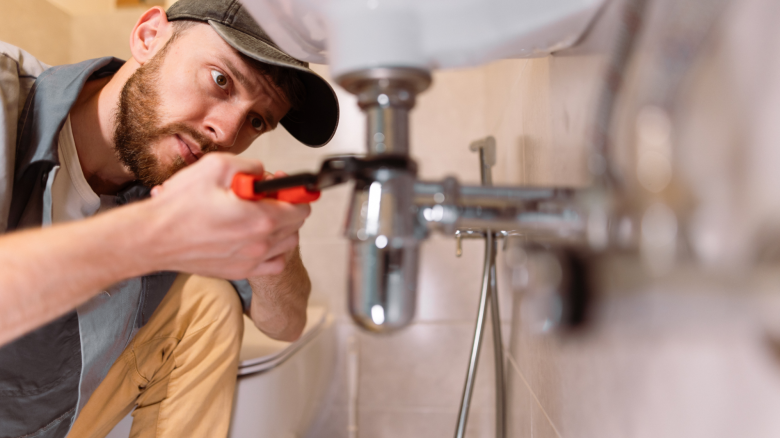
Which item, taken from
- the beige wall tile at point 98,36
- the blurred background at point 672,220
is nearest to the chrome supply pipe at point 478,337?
the blurred background at point 672,220

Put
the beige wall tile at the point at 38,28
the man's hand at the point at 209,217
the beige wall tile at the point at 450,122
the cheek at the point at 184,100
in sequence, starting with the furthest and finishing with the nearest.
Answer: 1. the beige wall tile at the point at 450,122
2. the beige wall tile at the point at 38,28
3. the cheek at the point at 184,100
4. the man's hand at the point at 209,217

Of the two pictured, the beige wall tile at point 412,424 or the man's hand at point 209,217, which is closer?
the man's hand at point 209,217

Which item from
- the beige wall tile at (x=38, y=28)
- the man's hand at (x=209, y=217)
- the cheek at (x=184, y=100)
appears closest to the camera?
the man's hand at (x=209, y=217)

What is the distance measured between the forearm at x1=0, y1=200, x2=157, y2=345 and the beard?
42 cm

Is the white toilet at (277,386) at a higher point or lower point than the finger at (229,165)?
lower

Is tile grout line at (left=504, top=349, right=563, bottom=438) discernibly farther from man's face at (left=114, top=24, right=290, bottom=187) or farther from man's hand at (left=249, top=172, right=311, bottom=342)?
man's face at (left=114, top=24, right=290, bottom=187)

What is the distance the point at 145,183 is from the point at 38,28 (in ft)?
2.77

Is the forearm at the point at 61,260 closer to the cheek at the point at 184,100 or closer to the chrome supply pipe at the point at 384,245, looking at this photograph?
the chrome supply pipe at the point at 384,245

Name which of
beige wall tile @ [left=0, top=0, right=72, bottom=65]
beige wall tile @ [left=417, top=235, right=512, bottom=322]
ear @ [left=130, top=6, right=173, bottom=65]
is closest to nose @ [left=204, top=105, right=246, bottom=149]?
ear @ [left=130, top=6, right=173, bottom=65]

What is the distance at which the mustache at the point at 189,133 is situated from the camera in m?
0.73

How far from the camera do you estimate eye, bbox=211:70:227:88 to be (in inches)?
28.6

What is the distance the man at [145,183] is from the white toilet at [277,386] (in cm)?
3

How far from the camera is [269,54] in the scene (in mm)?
685

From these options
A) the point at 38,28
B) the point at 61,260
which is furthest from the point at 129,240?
the point at 38,28
